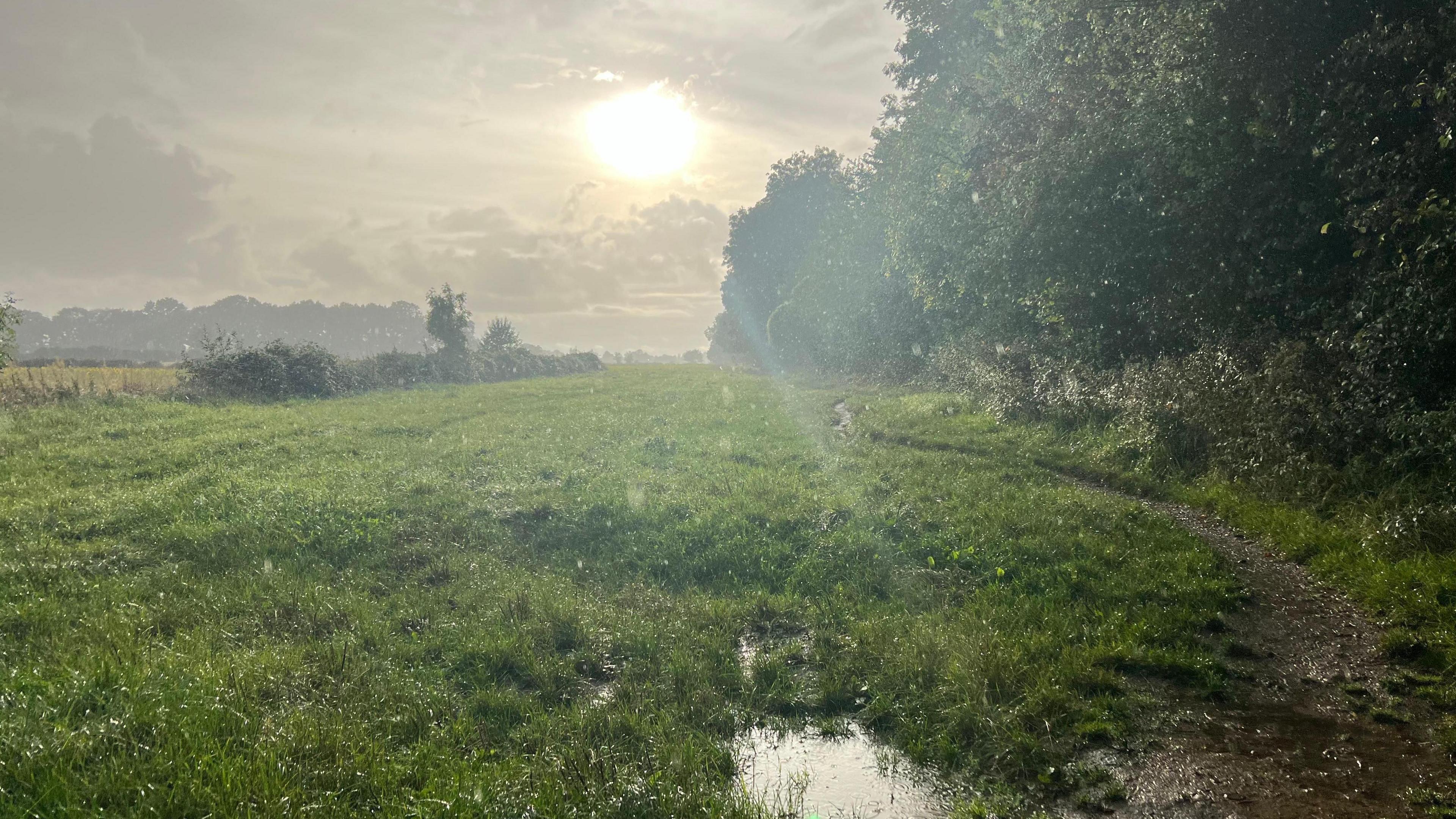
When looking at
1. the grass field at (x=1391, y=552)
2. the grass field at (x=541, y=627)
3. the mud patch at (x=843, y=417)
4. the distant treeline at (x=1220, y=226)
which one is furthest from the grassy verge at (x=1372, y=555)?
the mud patch at (x=843, y=417)

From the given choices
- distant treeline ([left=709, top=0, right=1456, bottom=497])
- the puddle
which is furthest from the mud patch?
the puddle

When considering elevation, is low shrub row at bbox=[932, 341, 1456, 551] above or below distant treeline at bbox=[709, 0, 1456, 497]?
below

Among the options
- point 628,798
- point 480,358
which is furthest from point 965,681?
point 480,358

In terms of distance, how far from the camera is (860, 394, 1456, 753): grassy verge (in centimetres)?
691

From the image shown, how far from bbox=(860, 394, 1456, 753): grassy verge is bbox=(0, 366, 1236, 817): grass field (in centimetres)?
134

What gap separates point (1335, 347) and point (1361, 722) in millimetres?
7873

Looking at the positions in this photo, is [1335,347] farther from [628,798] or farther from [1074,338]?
[628,798]

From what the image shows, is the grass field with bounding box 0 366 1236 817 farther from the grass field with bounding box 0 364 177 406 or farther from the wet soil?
the grass field with bounding box 0 364 177 406

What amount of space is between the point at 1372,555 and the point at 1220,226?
8.24m

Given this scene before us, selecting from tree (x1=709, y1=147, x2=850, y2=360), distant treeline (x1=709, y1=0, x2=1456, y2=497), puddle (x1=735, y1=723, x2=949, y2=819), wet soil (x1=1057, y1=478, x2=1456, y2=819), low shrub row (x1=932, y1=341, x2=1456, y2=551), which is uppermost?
tree (x1=709, y1=147, x2=850, y2=360)

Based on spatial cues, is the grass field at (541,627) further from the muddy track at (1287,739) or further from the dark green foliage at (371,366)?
the dark green foliage at (371,366)

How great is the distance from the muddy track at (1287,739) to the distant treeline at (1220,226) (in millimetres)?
4148

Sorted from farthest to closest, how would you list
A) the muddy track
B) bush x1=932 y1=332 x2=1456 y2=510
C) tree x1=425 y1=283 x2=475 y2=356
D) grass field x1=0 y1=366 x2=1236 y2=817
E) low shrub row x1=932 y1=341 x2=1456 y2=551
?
tree x1=425 y1=283 x2=475 y2=356 → bush x1=932 y1=332 x2=1456 y2=510 → low shrub row x1=932 y1=341 x2=1456 y2=551 → grass field x1=0 y1=366 x2=1236 y2=817 → the muddy track

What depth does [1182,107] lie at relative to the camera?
47.5ft
